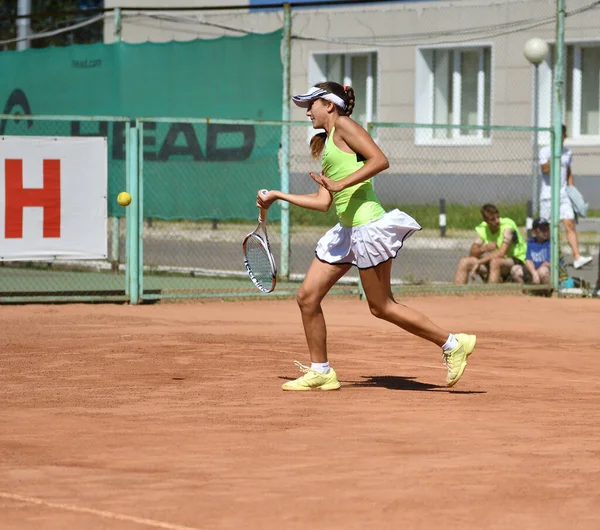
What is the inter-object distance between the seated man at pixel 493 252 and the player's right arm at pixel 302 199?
7509 mm

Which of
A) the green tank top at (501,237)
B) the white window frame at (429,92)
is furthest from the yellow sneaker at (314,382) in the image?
the white window frame at (429,92)

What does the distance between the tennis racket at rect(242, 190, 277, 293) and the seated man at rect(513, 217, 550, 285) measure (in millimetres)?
6883

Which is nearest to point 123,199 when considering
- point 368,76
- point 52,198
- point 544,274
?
point 52,198

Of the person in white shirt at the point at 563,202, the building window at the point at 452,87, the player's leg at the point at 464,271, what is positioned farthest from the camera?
the building window at the point at 452,87

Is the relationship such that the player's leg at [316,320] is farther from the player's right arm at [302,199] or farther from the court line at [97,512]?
the court line at [97,512]

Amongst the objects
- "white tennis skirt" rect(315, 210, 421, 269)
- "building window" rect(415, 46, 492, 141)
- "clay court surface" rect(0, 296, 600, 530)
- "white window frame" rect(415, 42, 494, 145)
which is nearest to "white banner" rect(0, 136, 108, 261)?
"clay court surface" rect(0, 296, 600, 530)

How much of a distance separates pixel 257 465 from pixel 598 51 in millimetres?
21931

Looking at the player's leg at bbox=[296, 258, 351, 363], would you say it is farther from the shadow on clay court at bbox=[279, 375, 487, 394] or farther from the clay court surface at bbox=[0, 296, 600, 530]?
the shadow on clay court at bbox=[279, 375, 487, 394]

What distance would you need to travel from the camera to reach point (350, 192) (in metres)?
8.64

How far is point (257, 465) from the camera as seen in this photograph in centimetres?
639

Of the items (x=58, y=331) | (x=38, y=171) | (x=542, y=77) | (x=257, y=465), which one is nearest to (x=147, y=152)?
(x=38, y=171)

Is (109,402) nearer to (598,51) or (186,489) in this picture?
(186,489)

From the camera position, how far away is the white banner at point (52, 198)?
45.2 ft

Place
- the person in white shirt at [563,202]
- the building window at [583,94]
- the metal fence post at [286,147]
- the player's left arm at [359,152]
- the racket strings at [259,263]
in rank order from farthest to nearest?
the building window at [583,94]
the person in white shirt at [563,202]
the metal fence post at [286,147]
the racket strings at [259,263]
the player's left arm at [359,152]
